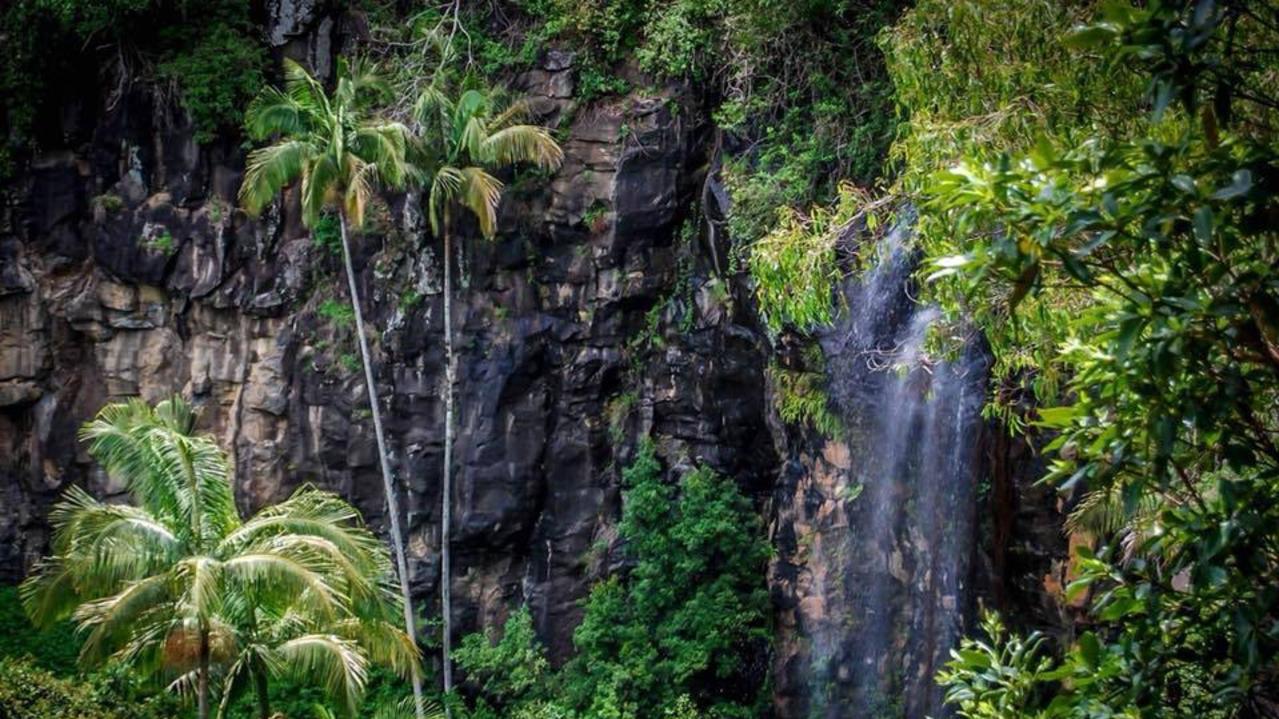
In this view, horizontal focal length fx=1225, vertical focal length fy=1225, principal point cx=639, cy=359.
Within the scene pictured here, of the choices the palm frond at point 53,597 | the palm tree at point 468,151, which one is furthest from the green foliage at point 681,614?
the palm frond at point 53,597

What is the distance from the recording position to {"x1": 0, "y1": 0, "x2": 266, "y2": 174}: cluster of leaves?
1416cm

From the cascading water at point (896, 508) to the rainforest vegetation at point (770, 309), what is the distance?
1.22 ft

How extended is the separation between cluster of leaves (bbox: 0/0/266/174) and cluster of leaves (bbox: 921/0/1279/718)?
40.4ft

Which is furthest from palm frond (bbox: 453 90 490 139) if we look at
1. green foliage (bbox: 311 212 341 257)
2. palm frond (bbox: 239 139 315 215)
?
green foliage (bbox: 311 212 341 257)

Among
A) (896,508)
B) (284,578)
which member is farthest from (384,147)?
(896,508)

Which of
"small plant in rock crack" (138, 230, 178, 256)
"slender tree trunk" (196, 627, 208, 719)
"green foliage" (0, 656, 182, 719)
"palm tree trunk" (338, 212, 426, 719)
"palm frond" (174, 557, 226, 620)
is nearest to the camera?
"palm frond" (174, 557, 226, 620)

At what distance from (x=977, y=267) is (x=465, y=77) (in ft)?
34.5

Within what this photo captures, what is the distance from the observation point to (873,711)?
11039 millimetres

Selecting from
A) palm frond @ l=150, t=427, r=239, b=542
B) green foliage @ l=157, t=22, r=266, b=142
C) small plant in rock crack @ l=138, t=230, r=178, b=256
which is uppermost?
green foliage @ l=157, t=22, r=266, b=142

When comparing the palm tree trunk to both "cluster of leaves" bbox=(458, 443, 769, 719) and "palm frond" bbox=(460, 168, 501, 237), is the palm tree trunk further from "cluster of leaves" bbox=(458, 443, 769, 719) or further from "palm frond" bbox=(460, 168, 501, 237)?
"palm frond" bbox=(460, 168, 501, 237)

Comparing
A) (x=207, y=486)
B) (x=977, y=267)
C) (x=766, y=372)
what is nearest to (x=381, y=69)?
(x=766, y=372)

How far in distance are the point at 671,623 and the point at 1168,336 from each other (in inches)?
397

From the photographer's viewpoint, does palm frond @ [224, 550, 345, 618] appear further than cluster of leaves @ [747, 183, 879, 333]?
Yes

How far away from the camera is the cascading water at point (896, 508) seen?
9.96 meters
